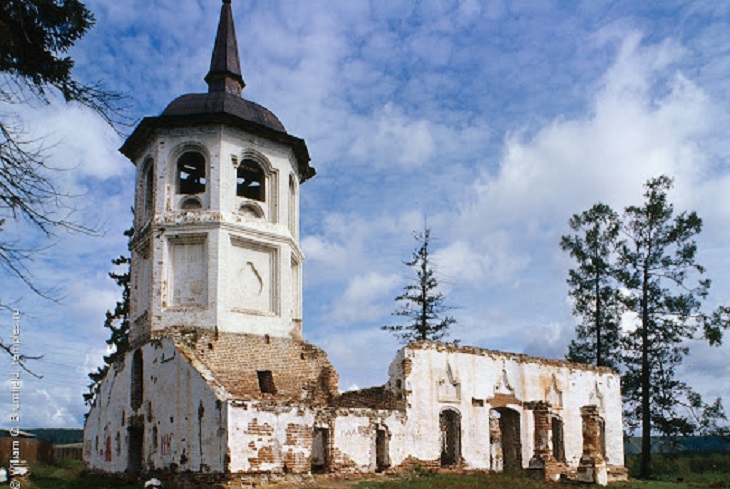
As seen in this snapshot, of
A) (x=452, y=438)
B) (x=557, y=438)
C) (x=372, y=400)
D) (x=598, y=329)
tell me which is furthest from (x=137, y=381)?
(x=598, y=329)

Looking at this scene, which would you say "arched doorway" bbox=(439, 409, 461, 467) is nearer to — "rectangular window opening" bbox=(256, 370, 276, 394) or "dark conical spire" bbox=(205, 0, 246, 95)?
"rectangular window opening" bbox=(256, 370, 276, 394)

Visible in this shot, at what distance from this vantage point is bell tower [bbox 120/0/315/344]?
18.7 meters

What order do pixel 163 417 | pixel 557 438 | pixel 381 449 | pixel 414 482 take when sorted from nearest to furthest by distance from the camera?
pixel 414 482 → pixel 163 417 → pixel 381 449 → pixel 557 438

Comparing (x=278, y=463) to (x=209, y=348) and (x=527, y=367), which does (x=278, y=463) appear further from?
(x=527, y=367)

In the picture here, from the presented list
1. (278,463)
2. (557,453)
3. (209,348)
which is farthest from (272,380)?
(557,453)

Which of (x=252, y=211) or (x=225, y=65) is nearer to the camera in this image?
(x=252, y=211)

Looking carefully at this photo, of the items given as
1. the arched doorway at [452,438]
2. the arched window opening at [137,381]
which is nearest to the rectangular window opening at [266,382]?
the arched window opening at [137,381]

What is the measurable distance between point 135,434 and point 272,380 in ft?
13.1

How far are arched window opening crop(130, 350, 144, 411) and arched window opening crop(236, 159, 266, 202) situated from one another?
546cm

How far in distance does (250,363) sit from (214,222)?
3.79 meters

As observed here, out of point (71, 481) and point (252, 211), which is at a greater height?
point (252, 211)

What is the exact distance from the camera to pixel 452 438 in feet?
67.1

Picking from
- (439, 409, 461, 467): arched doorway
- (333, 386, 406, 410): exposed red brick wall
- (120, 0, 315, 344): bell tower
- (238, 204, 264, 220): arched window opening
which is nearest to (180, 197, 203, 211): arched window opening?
(120, 0, 315, 344): bell tower

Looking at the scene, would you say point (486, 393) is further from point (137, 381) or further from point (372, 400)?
point (137, 381)
